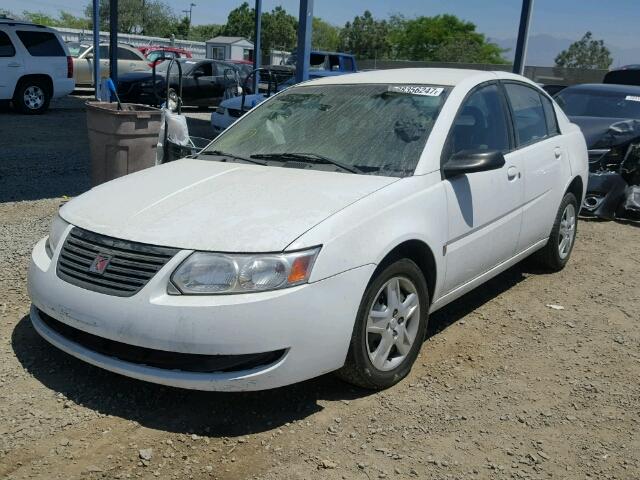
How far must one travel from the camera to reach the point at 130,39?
4262 cm

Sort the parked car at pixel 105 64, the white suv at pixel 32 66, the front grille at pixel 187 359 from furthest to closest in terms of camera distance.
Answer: the parked car at pixel 105 64
the white suv at pixel 32 66
the front grille at pixel 187 359

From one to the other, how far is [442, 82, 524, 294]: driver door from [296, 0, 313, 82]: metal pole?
3342mm

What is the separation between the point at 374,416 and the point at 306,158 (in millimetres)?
1560

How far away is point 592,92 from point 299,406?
25.3 feet

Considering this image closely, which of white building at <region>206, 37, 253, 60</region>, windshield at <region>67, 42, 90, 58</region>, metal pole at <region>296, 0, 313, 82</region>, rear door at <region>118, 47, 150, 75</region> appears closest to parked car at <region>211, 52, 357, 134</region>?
metal pole at <region>296, 0, 313, 82</region>

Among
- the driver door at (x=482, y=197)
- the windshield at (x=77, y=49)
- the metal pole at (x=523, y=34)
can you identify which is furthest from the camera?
the windshield at (x=77, y=49)

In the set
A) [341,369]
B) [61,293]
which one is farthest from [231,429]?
[61,293]

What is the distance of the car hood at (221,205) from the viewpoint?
122 inches

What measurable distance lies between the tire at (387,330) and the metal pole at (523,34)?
8872 mm

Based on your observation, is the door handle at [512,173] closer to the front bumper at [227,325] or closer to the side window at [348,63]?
the front bumper at [227,325]

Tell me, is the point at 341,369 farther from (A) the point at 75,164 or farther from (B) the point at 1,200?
(A) the point at 75,164

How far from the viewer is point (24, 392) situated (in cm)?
337

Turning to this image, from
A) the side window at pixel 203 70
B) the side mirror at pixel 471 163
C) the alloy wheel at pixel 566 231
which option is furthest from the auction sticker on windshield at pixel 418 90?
the side window at pixel 203 70

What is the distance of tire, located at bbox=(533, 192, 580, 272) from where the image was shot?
5.49 metres
